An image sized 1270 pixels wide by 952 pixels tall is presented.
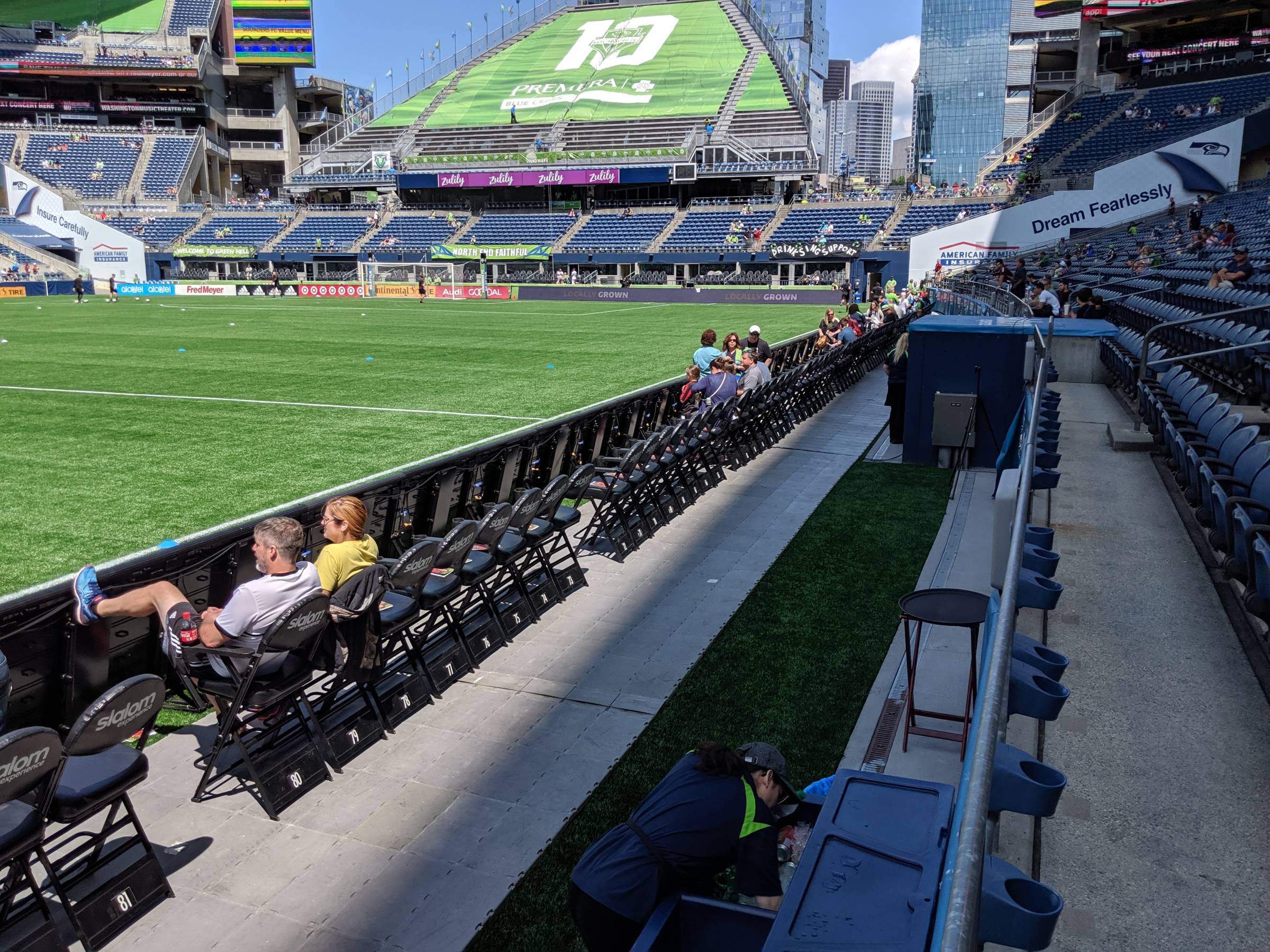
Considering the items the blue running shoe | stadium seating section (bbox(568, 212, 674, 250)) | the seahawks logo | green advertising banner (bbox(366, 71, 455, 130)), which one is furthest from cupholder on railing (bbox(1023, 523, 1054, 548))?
green advertising banner (bbox(366, 71, 455, 130))

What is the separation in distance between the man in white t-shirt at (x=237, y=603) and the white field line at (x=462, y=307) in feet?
108

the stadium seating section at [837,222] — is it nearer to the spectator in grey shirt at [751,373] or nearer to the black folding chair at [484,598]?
the spectator in grey shirt at [751,373]

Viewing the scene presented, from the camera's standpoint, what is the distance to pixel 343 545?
220 inches

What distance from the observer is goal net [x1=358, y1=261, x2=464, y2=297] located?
5228 centimetres

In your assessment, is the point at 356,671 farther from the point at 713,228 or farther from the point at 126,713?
the point at 713,228

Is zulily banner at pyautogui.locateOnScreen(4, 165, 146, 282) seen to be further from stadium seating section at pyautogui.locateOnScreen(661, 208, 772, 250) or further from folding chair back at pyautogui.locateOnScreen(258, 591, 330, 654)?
folding chair back at pyautogui.locateOnScreen(258, 591, 330, 654)

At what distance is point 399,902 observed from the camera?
13.3 ft

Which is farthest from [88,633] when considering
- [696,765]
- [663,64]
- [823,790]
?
[663,64]

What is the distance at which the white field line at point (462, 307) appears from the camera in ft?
127

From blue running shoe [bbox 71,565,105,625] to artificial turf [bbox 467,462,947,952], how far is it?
2446 mm

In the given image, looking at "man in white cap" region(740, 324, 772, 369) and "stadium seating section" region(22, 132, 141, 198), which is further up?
"stadium seating section" region(22, 132, 141, 198)

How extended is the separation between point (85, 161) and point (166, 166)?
17.6 ft

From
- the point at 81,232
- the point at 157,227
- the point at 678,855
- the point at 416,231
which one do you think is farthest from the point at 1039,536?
the point at 157,227

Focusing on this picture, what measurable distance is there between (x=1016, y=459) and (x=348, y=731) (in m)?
5.71
